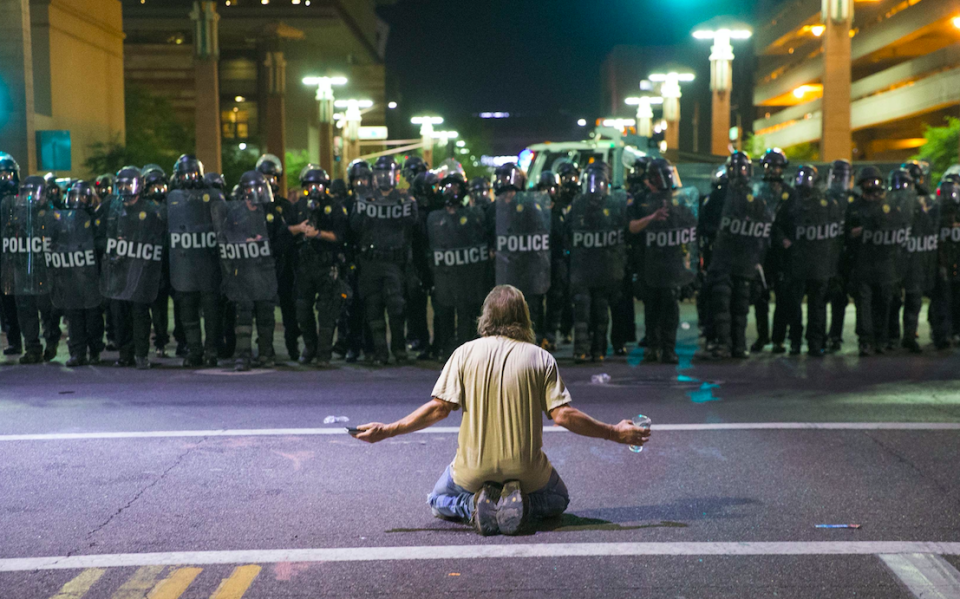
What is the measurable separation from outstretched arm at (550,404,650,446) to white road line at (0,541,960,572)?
54 cm

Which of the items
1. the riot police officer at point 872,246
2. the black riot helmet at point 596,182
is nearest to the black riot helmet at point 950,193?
the riot police officer at point 872,246

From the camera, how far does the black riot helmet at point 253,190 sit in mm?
10969

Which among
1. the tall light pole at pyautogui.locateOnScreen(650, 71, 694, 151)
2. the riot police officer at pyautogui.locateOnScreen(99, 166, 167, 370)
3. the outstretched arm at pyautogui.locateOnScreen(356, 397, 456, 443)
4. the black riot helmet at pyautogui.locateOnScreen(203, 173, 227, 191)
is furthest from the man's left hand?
the tall light pole at pyautogui.locateOnScreen(650, 71, 694, 151)

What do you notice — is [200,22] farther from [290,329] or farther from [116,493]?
[116,493]

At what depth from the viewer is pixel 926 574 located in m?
4.59

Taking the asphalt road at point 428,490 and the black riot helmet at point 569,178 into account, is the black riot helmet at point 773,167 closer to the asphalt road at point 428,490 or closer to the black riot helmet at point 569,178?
the black riot helmet at point 569,178

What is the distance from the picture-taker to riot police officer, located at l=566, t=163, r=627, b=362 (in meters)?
11.3

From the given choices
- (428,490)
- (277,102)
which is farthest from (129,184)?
(277,102)

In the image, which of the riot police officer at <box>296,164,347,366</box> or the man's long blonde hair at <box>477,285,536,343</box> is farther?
the riot police officer at <box>296,164,347,366</box>

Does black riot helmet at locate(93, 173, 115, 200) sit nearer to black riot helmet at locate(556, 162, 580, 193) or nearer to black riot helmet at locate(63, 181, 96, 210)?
black riot helmet at locate(63, 181, 96, 210)

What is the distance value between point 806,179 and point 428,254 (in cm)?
461

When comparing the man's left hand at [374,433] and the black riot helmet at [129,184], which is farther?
the black riot helmet at [129,184]

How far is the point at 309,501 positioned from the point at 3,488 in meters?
1.99

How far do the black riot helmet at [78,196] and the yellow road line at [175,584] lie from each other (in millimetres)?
7842
